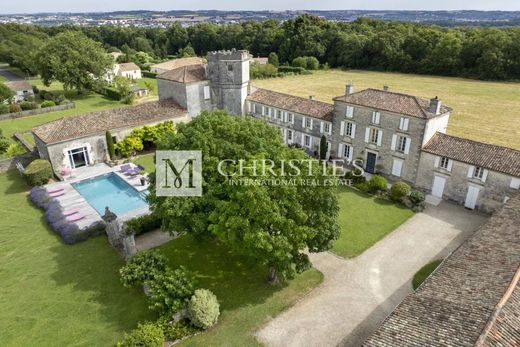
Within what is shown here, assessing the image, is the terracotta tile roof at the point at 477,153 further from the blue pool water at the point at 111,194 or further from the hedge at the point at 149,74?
the hedge at the point at 149,74

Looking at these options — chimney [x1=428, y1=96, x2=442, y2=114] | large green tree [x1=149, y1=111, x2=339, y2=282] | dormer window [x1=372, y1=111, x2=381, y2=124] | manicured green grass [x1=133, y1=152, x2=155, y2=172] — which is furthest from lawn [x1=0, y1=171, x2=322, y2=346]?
chimney [x1=428, y1=96, x2=442, y2=114]

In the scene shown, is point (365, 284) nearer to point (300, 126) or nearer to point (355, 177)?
point (355, 177)

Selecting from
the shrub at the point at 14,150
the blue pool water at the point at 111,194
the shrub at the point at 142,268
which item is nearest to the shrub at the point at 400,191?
the shrub at the point at 142,268

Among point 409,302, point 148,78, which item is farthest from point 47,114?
point 409,302

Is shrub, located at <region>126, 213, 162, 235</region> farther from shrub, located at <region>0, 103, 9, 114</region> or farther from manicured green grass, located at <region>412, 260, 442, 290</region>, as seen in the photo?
shrub, located at <region>0, 103, 9, 114</region>

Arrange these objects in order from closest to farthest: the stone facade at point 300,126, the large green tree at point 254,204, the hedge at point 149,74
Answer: the large green tree at point 254,204 → the stone facade at point 300,126 → the hedge at point 149,74

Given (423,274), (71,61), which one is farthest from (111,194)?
(71,61)

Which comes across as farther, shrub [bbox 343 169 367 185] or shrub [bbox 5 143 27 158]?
shrub [bbox 5 143 27 158]
